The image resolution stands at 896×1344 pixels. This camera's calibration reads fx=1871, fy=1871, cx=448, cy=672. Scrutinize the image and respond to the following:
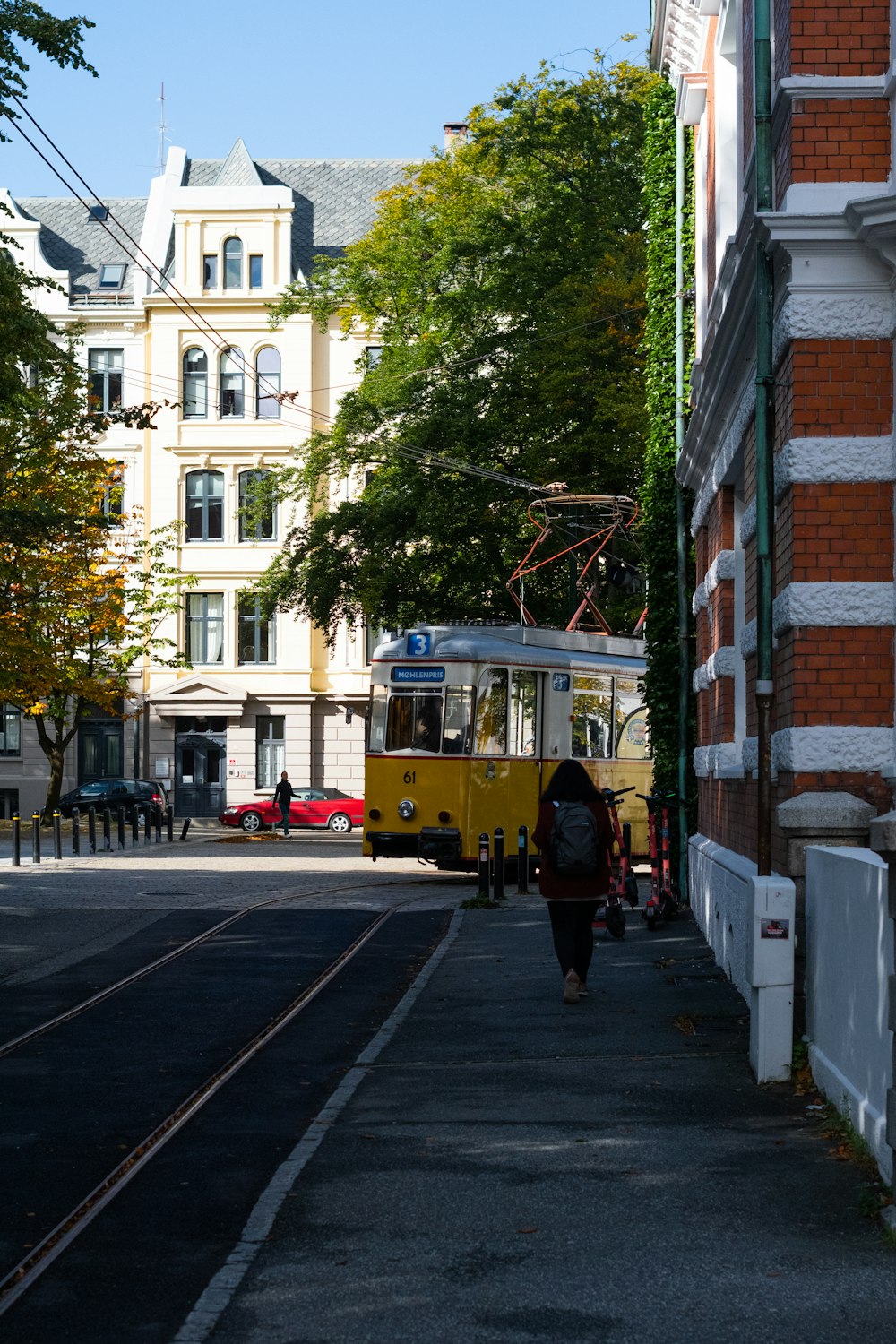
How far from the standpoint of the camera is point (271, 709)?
56.2 metres

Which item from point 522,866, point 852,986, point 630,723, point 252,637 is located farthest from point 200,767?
point 852,986

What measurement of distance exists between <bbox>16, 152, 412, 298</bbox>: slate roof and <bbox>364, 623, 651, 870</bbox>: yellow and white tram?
33.7 m

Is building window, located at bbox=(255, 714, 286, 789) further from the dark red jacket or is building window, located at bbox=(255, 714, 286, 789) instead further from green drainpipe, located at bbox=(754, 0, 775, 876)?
green drainpipe, located at bbox=(754, 0, 775, 876)

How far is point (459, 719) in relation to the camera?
26438 millimetres

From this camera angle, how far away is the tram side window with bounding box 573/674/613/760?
2762 centimetres

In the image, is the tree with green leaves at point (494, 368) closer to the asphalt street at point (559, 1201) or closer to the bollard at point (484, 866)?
the bollard at point (484, 866)

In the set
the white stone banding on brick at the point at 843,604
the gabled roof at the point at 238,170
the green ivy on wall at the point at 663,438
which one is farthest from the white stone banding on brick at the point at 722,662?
the gabled roof at the point at 238,170

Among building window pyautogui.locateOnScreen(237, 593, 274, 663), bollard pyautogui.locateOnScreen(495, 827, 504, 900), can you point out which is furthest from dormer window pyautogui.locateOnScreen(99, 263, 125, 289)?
bollard pyautogui.locateOnScreen(495, 827, 504, 900)

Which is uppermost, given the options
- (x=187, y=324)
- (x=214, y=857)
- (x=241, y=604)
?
(x=187, y=324)

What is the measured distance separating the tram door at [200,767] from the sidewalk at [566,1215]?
150 feet

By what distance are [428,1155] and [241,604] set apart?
49.7 metres

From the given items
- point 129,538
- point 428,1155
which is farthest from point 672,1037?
point 129,538

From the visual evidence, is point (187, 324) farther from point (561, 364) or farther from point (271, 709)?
point (561, 364)

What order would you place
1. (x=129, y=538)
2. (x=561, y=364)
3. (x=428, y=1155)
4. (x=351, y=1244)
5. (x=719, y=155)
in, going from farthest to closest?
(x=129, y=538) → (x=561, y=364) → (x=719, y=155) → (x=428, y=1155) → (x=351, y=1244)
